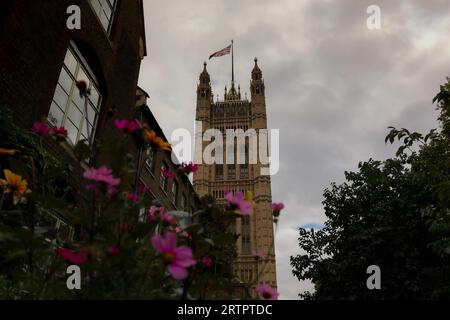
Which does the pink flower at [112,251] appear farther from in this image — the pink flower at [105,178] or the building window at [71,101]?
the building window at [71,101]

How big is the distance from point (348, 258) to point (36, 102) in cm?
1261

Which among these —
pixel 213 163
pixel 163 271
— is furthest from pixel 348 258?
pixel 213 163

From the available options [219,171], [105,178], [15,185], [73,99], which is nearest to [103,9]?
Result: [73,99]

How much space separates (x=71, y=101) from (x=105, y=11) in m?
4.37

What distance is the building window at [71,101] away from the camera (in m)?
8.97

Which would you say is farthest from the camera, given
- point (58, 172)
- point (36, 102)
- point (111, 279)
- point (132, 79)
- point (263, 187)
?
point (263, 187)

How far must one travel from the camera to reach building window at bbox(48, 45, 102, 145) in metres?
→ 8.97

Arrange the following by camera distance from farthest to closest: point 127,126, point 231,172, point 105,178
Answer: point 231,172, point 127,126, point 105,178

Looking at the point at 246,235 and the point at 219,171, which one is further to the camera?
the point at 219,171

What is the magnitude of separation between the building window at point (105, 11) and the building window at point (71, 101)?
1.99 m

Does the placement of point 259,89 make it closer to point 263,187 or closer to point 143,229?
point 263,187

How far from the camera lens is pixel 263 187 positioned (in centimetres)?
6544

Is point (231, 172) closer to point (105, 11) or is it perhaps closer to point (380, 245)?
point (380, 245)

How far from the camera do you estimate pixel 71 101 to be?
9688 mm
